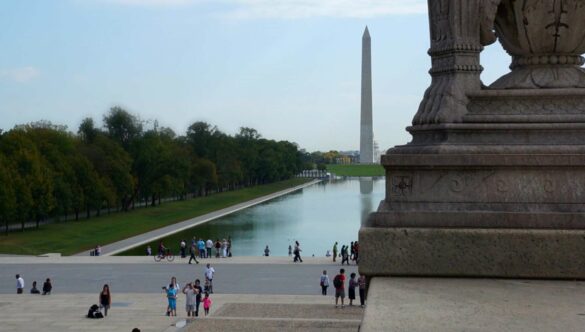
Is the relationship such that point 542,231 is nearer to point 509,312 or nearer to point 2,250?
point 509,312

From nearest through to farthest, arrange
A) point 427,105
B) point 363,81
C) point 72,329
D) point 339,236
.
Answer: point 427,105, point 72,329, point 339,236, point 363,81

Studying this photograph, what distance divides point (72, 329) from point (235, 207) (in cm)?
5360

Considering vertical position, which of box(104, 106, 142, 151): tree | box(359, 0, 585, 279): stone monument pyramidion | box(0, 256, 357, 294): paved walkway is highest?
box(104, 106, 142, 151): tree

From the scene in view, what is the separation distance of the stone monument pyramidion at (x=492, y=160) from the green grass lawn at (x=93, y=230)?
33.6 meters

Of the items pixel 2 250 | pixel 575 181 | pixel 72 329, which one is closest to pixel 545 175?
pixel 575 181

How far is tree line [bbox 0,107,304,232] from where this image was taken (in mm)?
47250

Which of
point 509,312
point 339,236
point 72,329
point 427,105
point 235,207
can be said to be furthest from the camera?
point 235,207

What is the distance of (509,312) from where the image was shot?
14.2 ft

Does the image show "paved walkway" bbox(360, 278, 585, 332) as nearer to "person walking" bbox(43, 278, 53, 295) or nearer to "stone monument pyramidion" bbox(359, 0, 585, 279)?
"stone monument pyramidion" bbox(359, 0, 585, 279)

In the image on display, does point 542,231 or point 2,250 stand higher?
point 542,231

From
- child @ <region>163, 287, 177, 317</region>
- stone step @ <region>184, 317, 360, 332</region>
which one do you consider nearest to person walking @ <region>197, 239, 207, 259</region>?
child @ <region>163, 287, 177, 317</region>

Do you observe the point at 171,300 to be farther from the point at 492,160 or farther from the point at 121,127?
the point at 121,127

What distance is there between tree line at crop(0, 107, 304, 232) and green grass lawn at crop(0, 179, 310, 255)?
4.89 feet

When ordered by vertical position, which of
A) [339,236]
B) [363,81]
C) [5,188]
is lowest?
[339,236]
